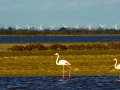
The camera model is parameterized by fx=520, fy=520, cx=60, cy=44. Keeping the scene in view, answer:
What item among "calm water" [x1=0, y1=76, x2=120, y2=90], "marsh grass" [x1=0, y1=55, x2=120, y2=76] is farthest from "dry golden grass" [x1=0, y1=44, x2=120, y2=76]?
"calm water" [x1=0, y1=76, x2=120, y2=90]

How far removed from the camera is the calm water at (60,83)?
88.1ft

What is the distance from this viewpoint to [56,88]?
2666cm

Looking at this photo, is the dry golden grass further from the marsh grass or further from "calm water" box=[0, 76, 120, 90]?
"calm water" box=[0, 76, 120, 90]

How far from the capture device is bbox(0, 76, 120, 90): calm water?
1057 inches

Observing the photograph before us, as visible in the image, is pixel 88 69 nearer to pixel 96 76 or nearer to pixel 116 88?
pixel 96 76

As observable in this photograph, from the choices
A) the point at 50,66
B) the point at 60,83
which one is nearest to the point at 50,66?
the point at 50,66

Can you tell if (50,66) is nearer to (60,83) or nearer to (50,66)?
(50,66)

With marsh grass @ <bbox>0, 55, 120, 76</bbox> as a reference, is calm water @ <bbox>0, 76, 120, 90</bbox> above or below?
below

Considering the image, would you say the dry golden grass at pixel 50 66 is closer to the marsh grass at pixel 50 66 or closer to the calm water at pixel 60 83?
the marsh grass at pixel 50 66

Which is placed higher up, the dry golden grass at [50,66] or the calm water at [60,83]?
the dry golden grass at [50,66]

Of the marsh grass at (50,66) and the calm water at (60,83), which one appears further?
the marsh grass at (50,66)

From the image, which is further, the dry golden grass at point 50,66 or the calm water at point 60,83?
the dry golden grass at point 50,66

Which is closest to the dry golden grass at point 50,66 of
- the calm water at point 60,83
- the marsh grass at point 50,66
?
the marsh grass at point 50,66

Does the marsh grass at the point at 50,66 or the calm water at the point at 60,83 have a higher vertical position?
the marsh grass at the point at 50,66
